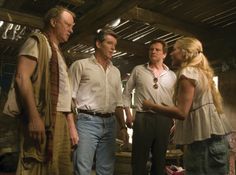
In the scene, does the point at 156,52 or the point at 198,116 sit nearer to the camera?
the point at 198,116

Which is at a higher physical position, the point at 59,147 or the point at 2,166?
the point at 59,147

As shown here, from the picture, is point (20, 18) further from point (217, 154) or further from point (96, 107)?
point (217, 154)

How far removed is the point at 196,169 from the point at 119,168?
275cm

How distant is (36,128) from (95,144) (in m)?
1.18

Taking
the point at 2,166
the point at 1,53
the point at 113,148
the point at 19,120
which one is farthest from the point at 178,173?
the point at 1,53

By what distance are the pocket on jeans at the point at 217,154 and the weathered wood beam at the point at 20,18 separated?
3.57 meters

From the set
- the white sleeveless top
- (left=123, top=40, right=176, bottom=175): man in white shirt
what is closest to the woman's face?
the white sleeveless top

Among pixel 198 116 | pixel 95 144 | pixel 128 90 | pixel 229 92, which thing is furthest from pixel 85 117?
pixel 229 92

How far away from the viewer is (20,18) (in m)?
4.95

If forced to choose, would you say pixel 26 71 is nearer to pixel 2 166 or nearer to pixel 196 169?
pixel 196 169

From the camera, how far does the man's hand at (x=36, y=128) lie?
2.22 metres

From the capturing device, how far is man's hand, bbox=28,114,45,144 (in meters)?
2.22

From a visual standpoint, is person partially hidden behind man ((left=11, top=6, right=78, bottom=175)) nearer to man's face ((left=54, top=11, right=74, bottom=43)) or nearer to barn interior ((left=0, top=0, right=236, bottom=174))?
man's face ((left=54, top=11, right=74, bottom=43))

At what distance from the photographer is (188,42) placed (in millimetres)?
2717
